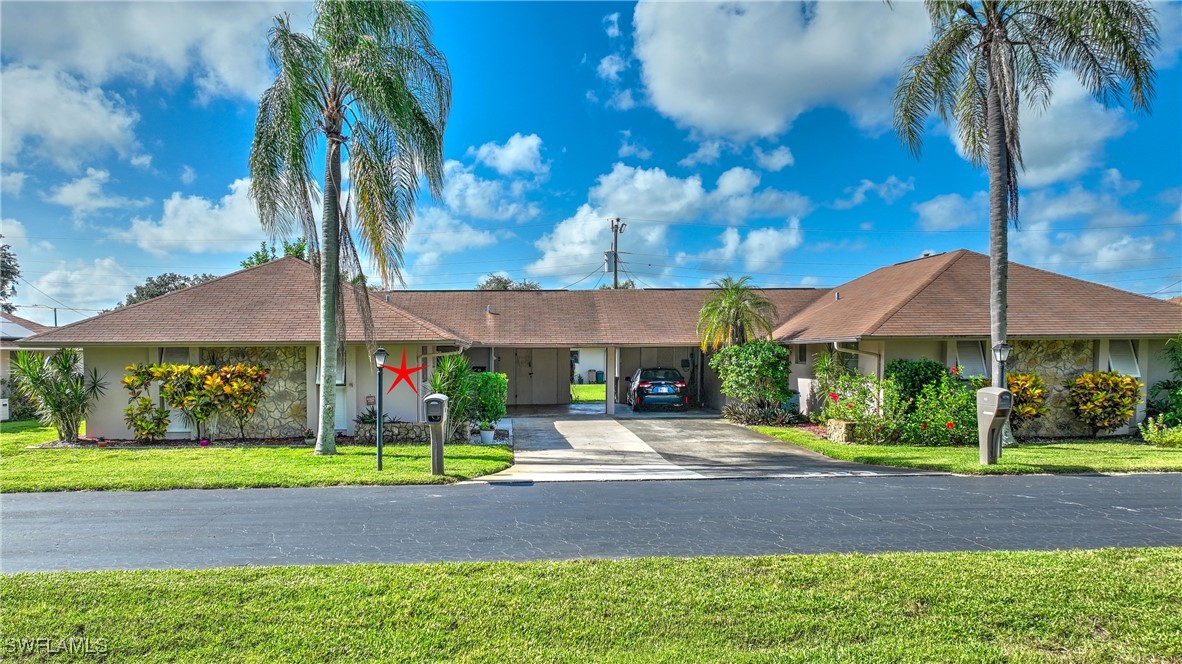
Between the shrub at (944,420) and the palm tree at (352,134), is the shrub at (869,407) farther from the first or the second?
the palm tree at (352,134)

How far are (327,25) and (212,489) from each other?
26.2 feet

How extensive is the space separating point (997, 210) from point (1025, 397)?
171 inches

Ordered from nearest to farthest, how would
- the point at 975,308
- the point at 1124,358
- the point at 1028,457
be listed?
the point at 1028,457 → the point at 1124,358 → the point at 975,308

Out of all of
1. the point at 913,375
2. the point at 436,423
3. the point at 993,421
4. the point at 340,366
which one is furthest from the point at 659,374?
the point at 436,423

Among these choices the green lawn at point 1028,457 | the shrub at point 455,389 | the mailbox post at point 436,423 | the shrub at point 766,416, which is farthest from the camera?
the shrub at point 766,416

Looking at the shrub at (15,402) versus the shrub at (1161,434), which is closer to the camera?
the shrub at (1161,434)

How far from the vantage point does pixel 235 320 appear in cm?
1424

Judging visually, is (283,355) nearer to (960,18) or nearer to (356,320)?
(356,320)

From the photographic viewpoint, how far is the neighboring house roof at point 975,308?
46.6 ft

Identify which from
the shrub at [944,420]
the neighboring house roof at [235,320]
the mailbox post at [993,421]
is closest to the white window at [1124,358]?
the shrub at [944,420]

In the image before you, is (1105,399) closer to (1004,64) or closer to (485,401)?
(1004,64)

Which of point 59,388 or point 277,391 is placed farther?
point 277,391

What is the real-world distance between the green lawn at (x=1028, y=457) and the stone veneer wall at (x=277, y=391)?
36.5 ft

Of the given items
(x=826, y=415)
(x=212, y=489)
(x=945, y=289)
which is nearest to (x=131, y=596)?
(x=212, y=489)
